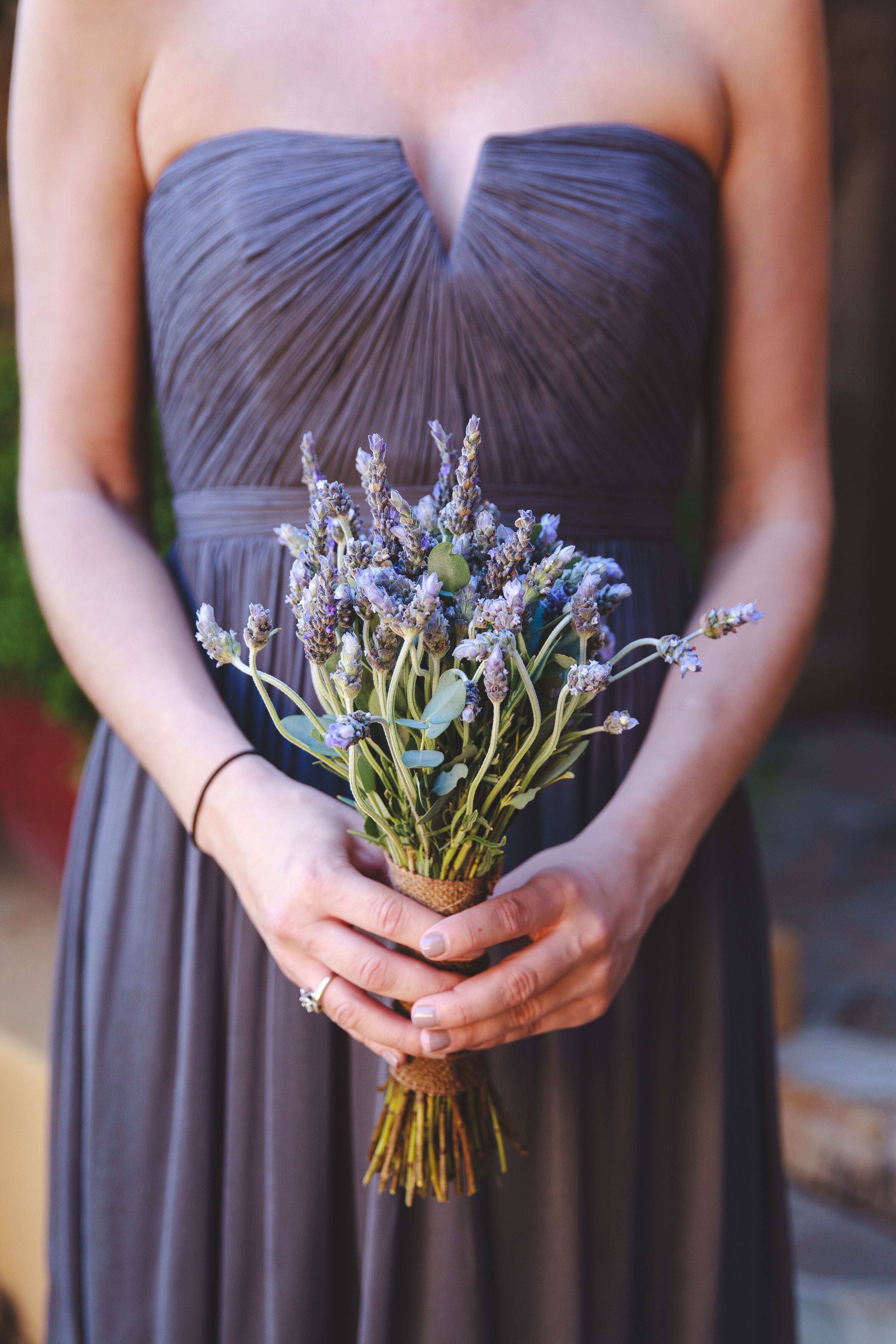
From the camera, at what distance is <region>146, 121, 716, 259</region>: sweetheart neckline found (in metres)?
0.97

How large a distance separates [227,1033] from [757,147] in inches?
39.1

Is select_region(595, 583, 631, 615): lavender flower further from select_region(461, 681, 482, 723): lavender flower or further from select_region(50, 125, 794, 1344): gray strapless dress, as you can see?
select_region(50, 125, 794, 1344): gray strapless dress

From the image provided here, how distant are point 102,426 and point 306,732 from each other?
1.67 ft

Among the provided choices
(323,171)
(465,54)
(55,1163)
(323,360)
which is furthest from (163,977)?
(465,54)

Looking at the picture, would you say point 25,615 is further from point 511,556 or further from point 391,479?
point 511,556

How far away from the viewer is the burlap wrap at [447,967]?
74 cm

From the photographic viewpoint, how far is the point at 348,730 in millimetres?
602

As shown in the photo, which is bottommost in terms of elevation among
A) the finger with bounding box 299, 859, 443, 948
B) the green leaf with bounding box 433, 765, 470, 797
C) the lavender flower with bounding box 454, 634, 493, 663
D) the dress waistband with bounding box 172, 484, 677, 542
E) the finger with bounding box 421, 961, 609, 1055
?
the finger with bounding box 421, 961, 609, 1055

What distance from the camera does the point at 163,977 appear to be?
41.6 inches

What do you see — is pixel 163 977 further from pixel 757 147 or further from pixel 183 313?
pixel 757 147

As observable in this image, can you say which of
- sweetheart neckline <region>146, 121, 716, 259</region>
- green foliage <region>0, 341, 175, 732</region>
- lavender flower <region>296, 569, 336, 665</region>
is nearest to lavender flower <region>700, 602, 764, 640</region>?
lavender flower <region>296, 569, 336, 665</region>

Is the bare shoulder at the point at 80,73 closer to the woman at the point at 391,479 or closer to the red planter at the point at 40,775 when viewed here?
the woman at the point at 391,479

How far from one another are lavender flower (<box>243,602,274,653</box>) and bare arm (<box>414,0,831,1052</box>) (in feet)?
1.00

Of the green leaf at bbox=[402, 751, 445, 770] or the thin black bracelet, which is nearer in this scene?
the green leaf at bbox=[402, 751, 445, 770]
